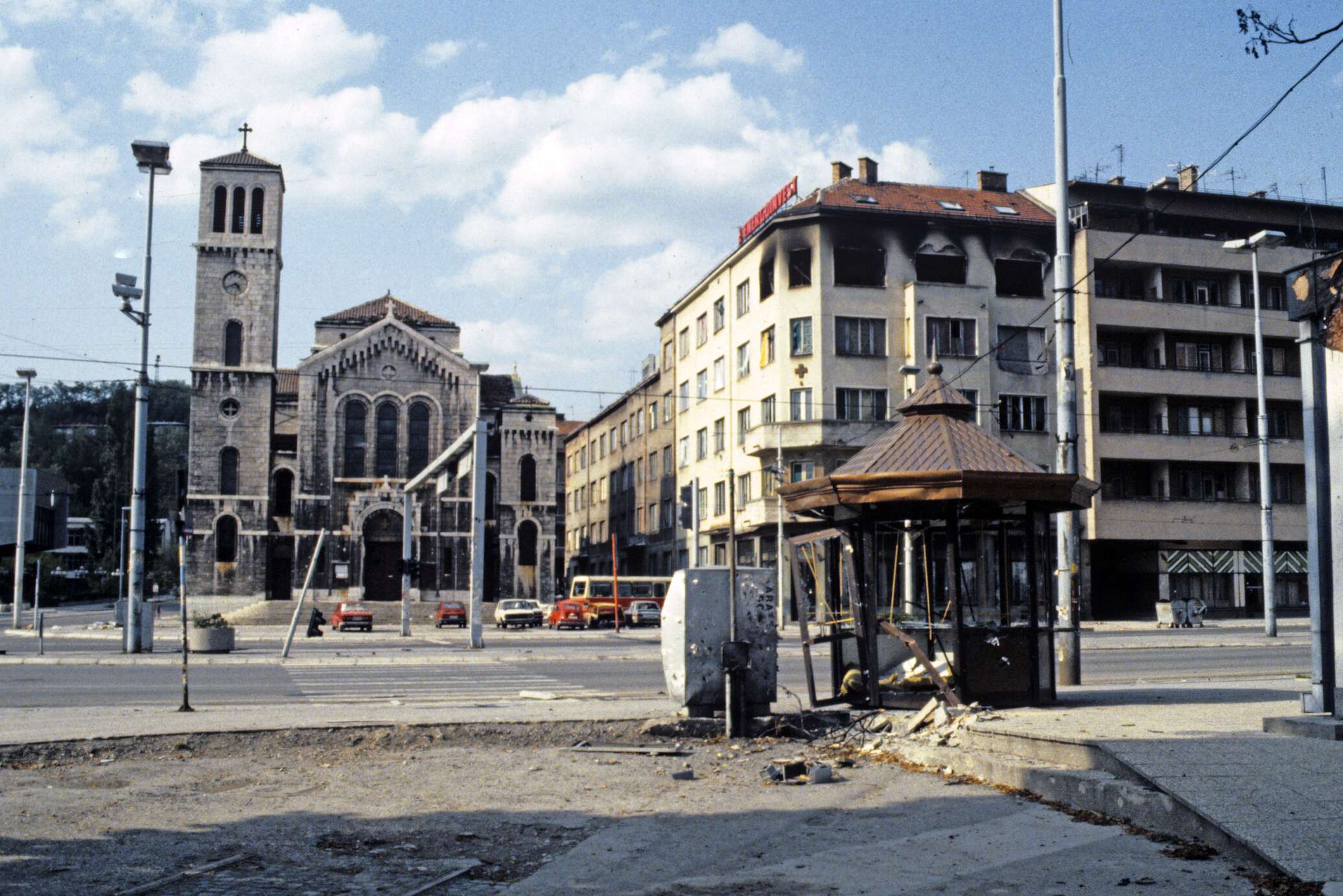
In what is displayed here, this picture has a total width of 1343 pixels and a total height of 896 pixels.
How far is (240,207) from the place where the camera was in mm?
70375

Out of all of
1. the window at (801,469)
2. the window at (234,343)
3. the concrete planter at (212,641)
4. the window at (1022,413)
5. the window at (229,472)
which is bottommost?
the concrete planter at (212,641)

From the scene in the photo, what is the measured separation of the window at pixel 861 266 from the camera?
173 feet

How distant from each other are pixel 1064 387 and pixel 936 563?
5.16 meters

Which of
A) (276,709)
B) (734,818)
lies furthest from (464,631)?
(734,818)

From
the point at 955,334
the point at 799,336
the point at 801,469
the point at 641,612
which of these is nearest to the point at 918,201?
the point at 955,334

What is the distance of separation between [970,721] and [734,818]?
330 centimetres

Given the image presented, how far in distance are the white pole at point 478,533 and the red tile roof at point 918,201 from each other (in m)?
24.6

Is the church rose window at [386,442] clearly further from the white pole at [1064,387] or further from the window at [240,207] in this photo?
the white pole at [1064,387]

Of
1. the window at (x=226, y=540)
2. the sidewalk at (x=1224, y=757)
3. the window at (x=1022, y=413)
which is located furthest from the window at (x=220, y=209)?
the sidewalk at (x=1224, y=757)

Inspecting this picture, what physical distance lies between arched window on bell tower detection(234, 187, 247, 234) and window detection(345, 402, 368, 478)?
1226 cm

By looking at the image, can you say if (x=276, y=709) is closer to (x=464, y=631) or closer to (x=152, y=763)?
(x=152, y=763)

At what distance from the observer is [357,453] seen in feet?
229

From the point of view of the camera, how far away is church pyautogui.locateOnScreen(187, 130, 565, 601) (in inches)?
2662

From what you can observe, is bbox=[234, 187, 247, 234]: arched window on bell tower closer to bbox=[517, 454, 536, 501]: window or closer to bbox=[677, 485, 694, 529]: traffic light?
bbox=[517, 454, 536, 501]: window
